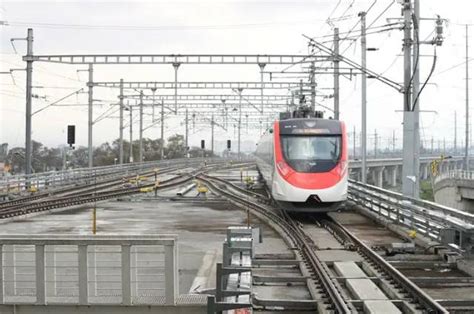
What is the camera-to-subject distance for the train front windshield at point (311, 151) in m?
20.6

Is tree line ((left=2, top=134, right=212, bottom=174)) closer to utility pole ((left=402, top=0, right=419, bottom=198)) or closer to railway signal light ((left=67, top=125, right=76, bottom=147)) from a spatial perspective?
railway signal light ((left=67, top=125, right=76, bottom=147))

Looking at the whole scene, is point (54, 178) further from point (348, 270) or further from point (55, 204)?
point (348, 270)

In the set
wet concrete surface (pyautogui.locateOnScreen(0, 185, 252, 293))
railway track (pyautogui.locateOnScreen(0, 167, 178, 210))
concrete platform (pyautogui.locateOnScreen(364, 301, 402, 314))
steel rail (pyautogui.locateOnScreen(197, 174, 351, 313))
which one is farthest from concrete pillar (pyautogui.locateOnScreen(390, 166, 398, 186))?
concrete platform (pyautogui.locateOnScreen(364, 301, 402, 314))

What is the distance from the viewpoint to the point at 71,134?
109 feet

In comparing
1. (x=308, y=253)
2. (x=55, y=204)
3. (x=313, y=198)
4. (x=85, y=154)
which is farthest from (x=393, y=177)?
(x=308, y=253)

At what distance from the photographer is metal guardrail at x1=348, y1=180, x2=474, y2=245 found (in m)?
13.6

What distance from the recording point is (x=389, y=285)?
1120 centimetres

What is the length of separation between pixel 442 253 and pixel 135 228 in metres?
9.82

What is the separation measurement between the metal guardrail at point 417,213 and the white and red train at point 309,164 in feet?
5.03

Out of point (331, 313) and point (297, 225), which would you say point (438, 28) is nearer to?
point (297, 225)

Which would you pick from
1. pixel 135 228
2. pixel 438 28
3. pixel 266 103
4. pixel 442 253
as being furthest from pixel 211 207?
pixel 266 103

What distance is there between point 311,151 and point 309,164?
0.50 metres

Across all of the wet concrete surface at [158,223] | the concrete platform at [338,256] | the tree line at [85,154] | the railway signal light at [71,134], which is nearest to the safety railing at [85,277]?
the wet concrete surface at [158,223]

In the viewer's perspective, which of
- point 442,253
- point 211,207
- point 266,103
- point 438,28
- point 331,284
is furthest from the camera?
point 266,103
